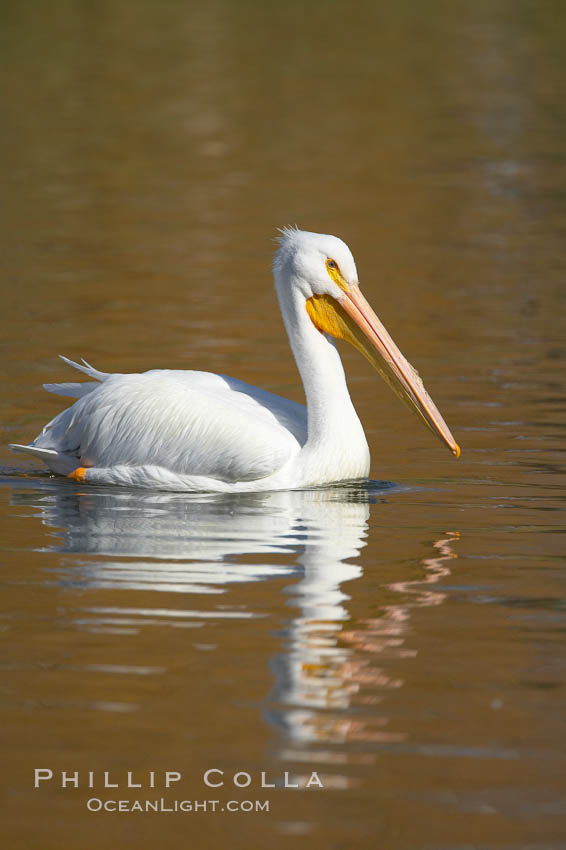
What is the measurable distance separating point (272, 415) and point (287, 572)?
3.79 feet

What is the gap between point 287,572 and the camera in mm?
4801

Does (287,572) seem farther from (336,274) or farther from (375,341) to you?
(336,274)

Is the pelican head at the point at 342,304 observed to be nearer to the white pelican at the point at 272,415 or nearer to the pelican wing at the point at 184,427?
the white pelican at the point at 272,415

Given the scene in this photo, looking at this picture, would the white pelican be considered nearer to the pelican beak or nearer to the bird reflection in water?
the pelican beak

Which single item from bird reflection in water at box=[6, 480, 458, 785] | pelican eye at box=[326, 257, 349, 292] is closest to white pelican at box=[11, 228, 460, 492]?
pelican eye at box=[326, 257, 349, 292]

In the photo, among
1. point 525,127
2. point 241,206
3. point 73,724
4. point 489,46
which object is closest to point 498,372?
point 73,724

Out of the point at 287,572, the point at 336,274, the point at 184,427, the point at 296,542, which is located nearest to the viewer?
the point at 287,572

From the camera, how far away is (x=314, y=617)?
4363mm

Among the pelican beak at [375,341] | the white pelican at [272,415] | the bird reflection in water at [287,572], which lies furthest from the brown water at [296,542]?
the pelican beak at [375,341]

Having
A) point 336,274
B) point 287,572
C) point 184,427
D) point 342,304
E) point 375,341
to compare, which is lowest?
point 287,572

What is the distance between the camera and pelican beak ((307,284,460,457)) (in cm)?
576

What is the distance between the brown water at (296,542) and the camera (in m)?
3.36

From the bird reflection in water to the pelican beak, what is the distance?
1.13 feet

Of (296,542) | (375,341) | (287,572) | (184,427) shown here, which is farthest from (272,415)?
(287,572)
